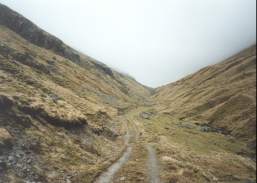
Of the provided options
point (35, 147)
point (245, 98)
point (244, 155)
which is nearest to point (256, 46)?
point (35, 147)

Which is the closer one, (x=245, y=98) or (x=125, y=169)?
(x=125, y=169)

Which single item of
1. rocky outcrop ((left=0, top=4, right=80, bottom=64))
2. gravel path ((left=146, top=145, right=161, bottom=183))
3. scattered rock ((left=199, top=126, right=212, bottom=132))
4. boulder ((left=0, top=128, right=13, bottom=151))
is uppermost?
rocky outcrop ((left=0, top=4, right=80, bottom=64))

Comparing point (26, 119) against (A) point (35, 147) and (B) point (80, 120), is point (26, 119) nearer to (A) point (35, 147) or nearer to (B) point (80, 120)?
(A) point (35, 147)

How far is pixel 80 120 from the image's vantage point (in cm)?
3906

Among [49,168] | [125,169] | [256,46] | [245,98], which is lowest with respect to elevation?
[49,168]

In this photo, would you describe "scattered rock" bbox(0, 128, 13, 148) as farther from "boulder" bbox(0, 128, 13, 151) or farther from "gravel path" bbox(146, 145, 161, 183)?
"gravel path" bbox(146, 145, 161, 183)

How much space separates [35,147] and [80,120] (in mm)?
15827

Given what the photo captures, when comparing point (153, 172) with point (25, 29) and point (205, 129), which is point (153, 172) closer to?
point (205, 129)

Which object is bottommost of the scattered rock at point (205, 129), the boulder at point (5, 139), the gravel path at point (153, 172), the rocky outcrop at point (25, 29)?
the boulder at point (5, 139)

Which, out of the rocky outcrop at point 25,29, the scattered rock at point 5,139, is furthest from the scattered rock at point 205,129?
the rocky outcrop at point 25,29

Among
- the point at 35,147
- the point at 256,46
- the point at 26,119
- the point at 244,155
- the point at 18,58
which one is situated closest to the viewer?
the point at 256,46

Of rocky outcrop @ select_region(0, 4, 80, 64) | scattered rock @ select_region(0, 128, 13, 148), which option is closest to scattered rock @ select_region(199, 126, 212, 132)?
scattered rock @ select_region(0, 128, 13, 148)

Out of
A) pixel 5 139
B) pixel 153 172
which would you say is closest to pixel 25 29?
pixel 5 139

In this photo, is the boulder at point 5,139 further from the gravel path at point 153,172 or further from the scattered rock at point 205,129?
the scattered rock at point 205,129
